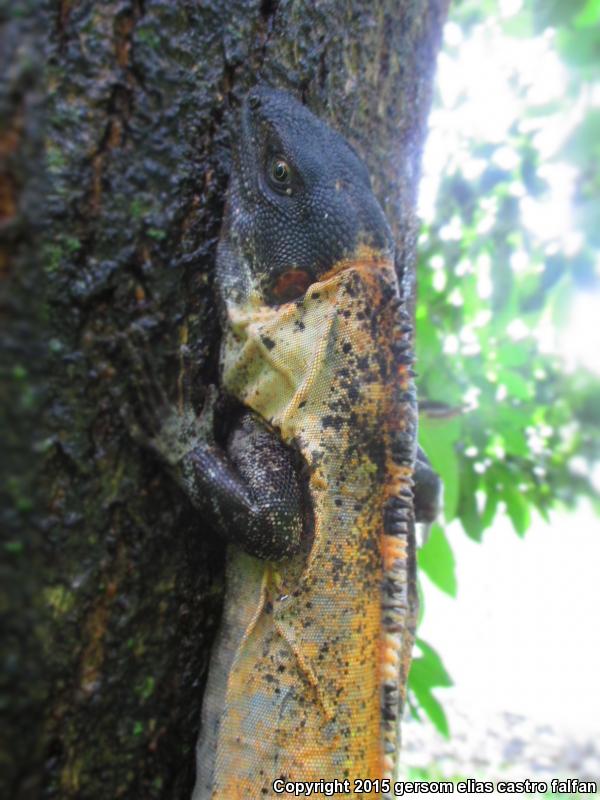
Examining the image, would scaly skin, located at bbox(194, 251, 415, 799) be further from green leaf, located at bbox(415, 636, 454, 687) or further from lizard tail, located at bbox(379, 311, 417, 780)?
green leaf, located at bbox(415, 636, 454, 687)

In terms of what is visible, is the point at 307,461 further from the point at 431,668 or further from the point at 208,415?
the point at 431,668

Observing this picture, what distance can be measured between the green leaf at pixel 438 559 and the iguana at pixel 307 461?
94 cm

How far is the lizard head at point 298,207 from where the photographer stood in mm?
2039

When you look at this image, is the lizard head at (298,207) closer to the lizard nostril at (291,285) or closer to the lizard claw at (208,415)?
the lizard nostril at (291,285)

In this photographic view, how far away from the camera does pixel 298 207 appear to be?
6.91ft

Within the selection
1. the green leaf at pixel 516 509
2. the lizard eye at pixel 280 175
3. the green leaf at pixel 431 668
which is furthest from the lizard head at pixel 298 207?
the green leaf at pixel 516 509

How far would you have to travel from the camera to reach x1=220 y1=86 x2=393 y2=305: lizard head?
204 cm

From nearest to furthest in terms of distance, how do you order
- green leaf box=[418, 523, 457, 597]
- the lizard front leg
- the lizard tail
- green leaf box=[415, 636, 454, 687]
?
the lizard front leg < the lizard tail < green leaf box=[415, 636, 454, 687] < green leaf box=[418, 523, 457, 597]

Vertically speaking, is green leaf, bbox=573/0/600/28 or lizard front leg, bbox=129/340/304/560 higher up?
green leaf, bbox=573/0/600/28

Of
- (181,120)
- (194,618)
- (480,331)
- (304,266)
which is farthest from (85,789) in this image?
(480,331)

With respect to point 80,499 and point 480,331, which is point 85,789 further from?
point 480,331

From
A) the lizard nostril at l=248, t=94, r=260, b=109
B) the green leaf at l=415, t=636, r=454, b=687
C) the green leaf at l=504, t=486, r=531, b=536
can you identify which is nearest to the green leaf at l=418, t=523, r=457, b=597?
the green leaf at l=415, t=636, r=454, b=687

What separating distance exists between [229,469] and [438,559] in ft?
4.68

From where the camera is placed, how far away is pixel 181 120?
178cm
